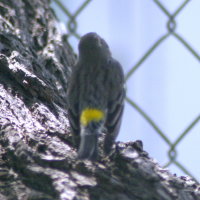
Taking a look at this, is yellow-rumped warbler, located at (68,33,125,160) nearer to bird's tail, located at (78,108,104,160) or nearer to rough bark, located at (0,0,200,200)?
bird's tail, located at (78,108,104,160)

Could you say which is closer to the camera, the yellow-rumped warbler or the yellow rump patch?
the yellow-rumped warbler

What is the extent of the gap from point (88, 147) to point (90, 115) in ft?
1.89

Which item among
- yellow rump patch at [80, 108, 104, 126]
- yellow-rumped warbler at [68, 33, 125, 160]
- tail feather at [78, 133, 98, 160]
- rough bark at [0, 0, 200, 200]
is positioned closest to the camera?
rough bark at [0, 0, 200, 200]

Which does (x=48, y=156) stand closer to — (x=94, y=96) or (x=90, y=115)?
(x=90, y=115)

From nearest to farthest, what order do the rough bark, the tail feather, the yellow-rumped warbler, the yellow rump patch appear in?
the rough bark
the tail feather
the yellow-rumped warbler
the yellow rump patch

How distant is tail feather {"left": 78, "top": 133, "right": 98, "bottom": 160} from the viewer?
353cm

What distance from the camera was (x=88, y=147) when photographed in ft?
12.1

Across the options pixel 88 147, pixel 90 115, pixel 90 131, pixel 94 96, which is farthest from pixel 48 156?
pixel 94 96

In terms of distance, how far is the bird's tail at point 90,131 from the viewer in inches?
141

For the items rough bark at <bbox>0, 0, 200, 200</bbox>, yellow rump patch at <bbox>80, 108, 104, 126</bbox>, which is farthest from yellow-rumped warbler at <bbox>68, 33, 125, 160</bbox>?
rough bark at <bbox>0, 0, 200, 200</bbox>

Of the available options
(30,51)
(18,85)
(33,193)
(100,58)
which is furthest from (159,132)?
(33,193)

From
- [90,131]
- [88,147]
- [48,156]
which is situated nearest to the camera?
[48,156]

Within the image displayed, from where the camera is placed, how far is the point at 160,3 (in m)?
6.20

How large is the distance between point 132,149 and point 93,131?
51 centimetres
